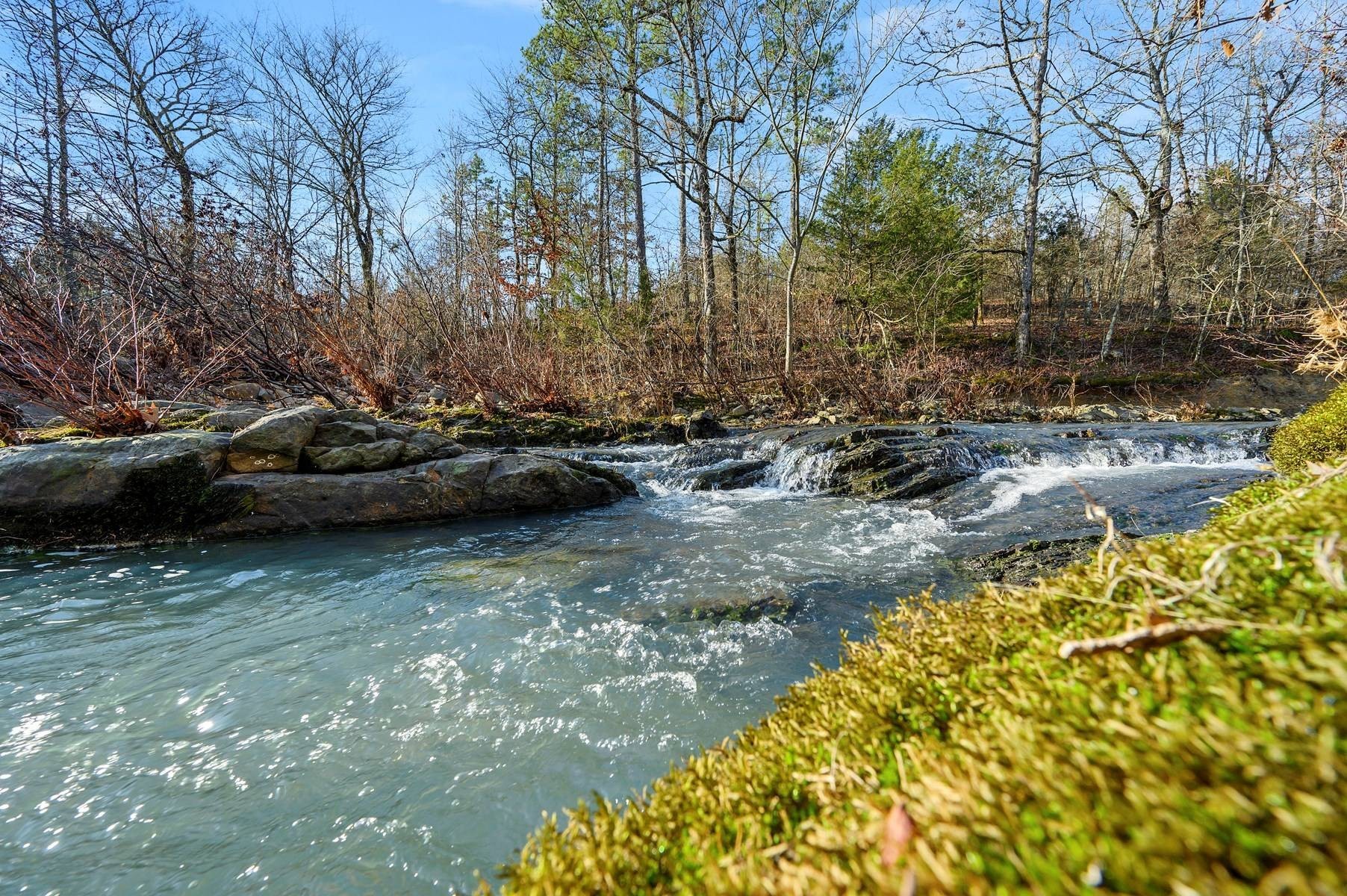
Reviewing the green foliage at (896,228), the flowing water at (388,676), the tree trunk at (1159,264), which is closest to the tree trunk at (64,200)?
the flowing water at (388,676)

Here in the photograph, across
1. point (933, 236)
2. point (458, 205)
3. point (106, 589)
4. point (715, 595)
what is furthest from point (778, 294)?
point (106, 589)

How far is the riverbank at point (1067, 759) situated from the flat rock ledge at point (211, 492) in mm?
6486

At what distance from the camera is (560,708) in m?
2.84

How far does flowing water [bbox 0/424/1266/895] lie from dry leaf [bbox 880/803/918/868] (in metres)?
1.66

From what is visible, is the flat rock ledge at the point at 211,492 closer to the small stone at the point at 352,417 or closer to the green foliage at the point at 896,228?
the small stone at the point at 352,417

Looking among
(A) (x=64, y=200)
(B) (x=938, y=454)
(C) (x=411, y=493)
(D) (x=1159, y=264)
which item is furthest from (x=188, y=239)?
(D) (x=1159, y=264)

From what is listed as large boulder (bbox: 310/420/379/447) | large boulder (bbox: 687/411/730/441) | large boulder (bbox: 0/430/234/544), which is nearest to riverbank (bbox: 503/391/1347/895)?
large boulder (bbox: 0/430/234/544)

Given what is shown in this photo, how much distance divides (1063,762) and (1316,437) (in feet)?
16.2

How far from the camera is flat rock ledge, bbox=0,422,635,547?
5.28 m

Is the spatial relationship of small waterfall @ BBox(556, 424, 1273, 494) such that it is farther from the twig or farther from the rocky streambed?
the twig

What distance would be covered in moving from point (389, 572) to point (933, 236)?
20.4 meters

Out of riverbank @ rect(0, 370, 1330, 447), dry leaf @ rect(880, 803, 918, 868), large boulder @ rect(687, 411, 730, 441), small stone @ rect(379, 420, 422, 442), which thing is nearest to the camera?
dry leaf @ rect(880, 803, 918, 868)

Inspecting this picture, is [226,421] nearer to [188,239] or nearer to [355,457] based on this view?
[355,457]

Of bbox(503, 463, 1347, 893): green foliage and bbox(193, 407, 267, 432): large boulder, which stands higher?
bbox(193, 407, 267, 432): large boulder
